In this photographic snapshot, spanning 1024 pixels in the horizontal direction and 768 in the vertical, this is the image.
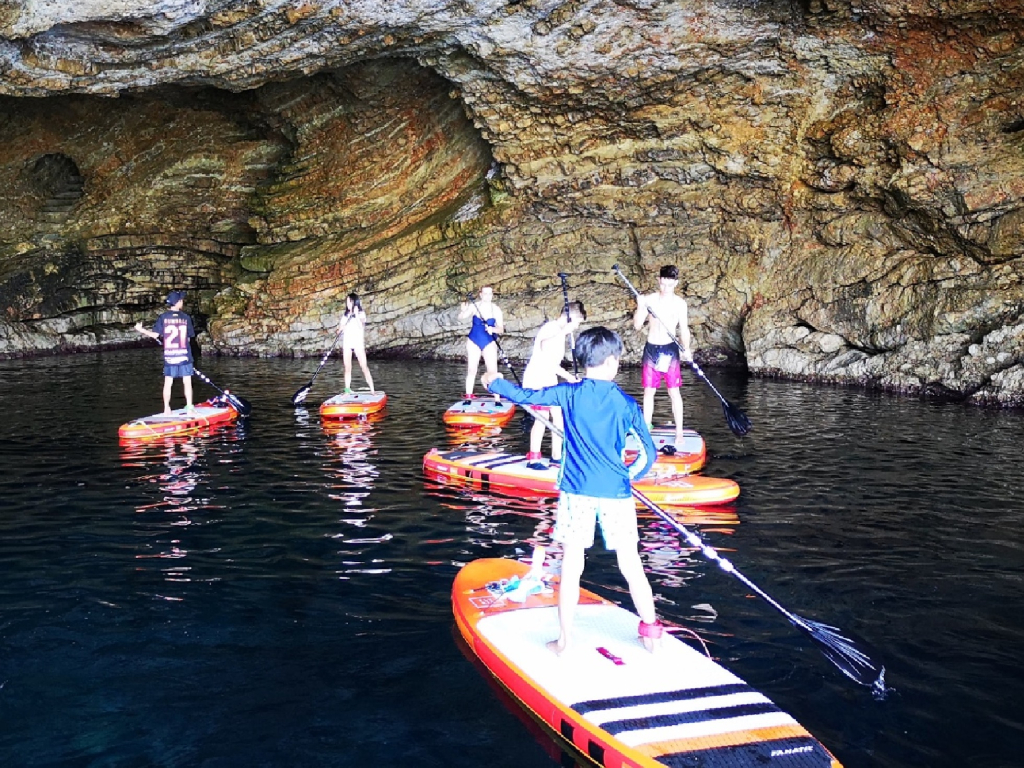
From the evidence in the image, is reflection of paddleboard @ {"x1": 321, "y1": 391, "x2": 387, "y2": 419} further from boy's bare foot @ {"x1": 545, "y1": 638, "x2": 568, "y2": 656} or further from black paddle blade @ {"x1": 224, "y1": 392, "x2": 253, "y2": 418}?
boy's bare foot @ {"x1": 545, "y1": 638, "x2": 568, "y2": 656}

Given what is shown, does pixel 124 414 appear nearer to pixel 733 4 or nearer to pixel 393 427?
pixel 393 427

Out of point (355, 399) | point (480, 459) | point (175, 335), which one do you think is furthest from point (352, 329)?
point (480, 459)

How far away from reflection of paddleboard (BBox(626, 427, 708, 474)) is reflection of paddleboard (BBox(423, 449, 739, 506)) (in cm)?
48

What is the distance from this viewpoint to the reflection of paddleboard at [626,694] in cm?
418

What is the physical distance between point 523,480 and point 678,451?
210 centimetres

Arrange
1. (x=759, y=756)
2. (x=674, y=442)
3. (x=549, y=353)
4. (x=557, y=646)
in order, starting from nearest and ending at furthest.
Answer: (x=759, y=756) < (x=557, y=646) < (x=549, y=353) < (x=674, y=442)

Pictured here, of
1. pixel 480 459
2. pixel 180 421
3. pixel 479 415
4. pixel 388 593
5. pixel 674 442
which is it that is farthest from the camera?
pixel 479 415

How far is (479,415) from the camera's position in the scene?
533 inches

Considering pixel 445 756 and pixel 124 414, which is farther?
pixel 124 414

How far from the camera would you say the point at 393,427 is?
13508mm

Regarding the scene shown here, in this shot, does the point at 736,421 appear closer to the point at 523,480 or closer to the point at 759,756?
the point at 523,480

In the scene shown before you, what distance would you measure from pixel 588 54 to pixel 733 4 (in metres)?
2.90

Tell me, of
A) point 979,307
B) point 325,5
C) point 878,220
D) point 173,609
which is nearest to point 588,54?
point 325,5

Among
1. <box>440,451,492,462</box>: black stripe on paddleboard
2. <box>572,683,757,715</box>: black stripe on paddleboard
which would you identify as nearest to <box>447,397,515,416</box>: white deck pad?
<box>440,451,492,462</box>: black stripe on paddleboard
